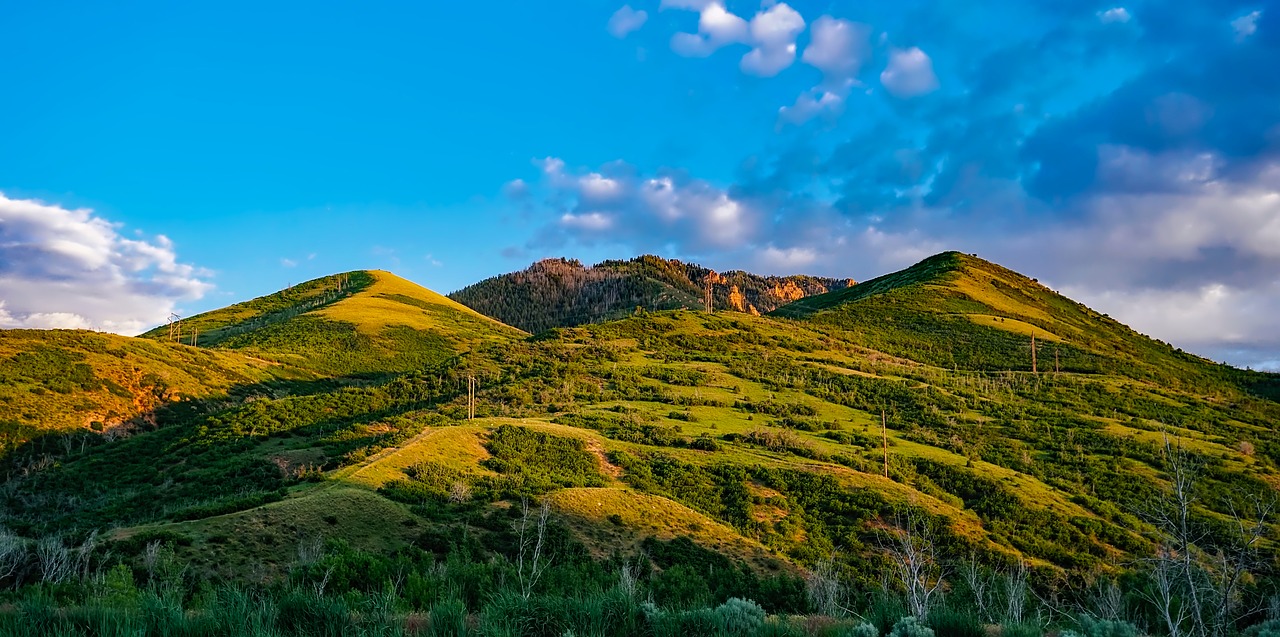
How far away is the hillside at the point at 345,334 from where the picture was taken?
13638 centimetres

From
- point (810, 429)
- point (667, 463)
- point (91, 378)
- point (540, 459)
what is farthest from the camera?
point (91, 378)

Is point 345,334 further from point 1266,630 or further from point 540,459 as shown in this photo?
point 1266,630

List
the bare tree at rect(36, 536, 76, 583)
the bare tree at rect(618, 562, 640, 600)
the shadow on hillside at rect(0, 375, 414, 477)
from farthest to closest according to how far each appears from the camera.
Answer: the shadow on hillside at rect(0, 375, 414, 477) < the bare tree at rect(36, 536, 76, 583) < the bare tree at rect(618, 562, 640, 600)

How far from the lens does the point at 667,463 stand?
5156 centimetres

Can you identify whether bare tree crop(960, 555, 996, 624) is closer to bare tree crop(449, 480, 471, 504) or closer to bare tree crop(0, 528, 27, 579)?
bare tree crop(449, 480, 471, 504)

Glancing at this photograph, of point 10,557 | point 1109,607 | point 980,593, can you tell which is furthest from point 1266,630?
point 10,557

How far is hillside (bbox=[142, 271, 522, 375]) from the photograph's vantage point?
13638 centimetres

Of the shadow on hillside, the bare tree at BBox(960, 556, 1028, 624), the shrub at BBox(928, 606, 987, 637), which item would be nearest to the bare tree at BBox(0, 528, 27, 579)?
the shrub at BBox(928, 606, 987, 637)

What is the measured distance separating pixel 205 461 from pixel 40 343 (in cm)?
4820

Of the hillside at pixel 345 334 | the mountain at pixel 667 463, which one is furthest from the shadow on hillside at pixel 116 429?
the hillside at pixel 345 334

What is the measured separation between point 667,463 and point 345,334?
123m

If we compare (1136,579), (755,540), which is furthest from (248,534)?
(1136,579)

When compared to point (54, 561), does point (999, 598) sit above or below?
below

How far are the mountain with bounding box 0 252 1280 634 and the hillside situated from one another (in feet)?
15.9
